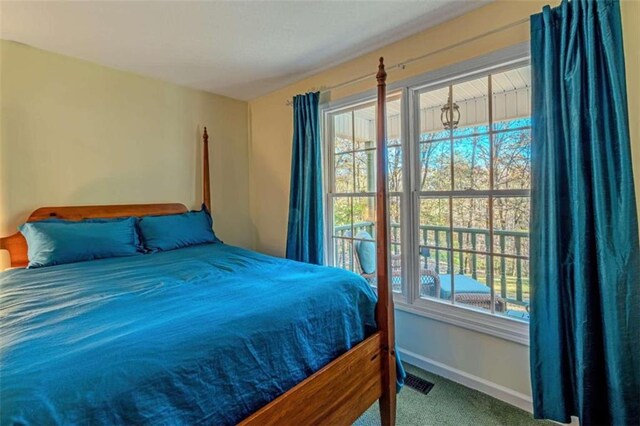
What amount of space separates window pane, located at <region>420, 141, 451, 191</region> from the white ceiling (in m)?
0.83

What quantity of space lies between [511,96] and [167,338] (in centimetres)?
235

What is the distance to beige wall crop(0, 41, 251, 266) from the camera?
2.23 m

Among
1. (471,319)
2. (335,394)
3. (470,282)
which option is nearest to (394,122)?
(470,282)

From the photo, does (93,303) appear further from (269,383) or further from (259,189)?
(259,189)

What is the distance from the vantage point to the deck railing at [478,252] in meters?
1.90

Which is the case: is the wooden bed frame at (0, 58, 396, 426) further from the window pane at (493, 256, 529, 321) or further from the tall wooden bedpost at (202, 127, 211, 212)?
the tall wooden bedpost at (202, 127, 211, 212)

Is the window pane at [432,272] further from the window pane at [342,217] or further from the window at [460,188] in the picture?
the window pane at [342,217]

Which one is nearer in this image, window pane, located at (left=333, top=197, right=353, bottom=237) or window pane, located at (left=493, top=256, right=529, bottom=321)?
window pane, located at (left=493, top=256, right=529, bottom=321)

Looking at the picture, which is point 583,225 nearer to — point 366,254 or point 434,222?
point 434,222

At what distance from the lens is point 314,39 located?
226cm

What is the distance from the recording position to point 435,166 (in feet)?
7.27

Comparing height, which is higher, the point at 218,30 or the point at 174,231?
the point at 218,30

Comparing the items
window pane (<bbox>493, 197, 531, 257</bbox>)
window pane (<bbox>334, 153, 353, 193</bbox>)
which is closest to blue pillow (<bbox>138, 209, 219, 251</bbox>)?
window pane (<bbox>334, 153, 353, 193</bbox>)

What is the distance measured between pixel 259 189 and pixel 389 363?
2.47 metres
